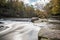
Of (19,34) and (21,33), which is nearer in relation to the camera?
(19,34)

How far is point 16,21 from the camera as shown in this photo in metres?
7.42

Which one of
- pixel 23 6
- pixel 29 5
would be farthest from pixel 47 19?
pixel 23 6

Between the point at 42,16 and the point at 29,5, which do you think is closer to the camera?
the point at 42,16

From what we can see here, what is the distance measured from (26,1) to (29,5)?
0.31m

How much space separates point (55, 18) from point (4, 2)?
2.88 metres

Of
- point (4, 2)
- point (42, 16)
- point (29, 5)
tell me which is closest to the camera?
point (42, 16)

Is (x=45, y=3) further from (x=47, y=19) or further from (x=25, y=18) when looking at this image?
(x=25, y=18)

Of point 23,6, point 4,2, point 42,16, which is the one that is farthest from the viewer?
point 4,2

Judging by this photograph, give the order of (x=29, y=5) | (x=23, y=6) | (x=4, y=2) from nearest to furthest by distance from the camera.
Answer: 1. (x=29, y=5)
2. (x=23, y=6)
3. (x=4, y=2)

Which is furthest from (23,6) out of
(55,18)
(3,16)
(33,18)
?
(55,18)

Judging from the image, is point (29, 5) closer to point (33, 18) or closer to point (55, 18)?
point (33, 18)

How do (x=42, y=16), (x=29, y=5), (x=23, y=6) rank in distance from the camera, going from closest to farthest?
(x=42, y=16) < (x=29, y=5) < (x=23, y=6)

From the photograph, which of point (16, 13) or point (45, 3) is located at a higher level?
point (45, 3)

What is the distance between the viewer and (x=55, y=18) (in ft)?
19.2
